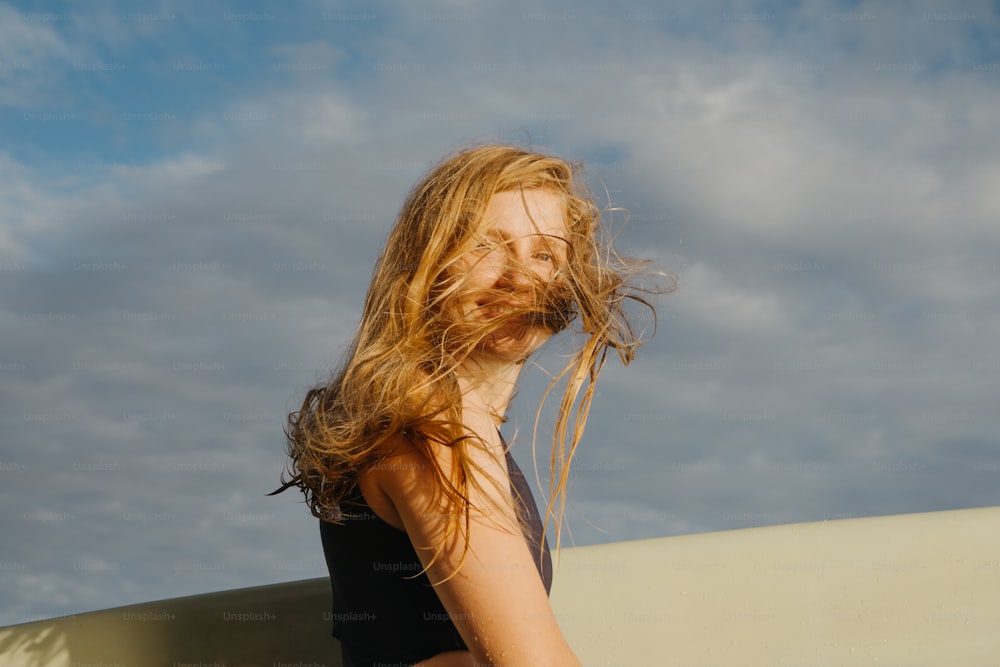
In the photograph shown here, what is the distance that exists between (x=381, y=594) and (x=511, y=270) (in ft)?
A: 1.34

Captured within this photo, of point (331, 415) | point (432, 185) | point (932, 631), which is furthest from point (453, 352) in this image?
point (932, 631)

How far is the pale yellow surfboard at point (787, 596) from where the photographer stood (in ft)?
6.93

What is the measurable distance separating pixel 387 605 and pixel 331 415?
234mm

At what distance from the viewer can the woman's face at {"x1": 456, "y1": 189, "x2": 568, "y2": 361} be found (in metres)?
1.04

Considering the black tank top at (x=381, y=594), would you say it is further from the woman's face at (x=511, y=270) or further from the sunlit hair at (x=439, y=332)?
the woman's face at (x=511, y=270)

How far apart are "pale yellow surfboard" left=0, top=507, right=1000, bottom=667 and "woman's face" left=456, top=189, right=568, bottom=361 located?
45.4 inches

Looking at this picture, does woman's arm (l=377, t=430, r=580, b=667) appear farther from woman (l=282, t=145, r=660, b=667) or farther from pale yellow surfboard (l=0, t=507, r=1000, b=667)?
pale yellow surfboard (l=0, t=507, r=1000, b=667)

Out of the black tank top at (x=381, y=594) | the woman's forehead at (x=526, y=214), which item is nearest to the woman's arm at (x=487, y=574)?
the black tank top at (x=381, y=594)

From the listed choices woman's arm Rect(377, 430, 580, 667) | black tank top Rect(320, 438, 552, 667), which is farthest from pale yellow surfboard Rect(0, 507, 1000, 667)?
woman's arm Rect(377, 430, 580, 667)

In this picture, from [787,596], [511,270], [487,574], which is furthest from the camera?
[787,596]

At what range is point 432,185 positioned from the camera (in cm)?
119

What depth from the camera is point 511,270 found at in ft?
3.48

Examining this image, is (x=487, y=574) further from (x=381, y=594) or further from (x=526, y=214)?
(x=526, y=214)

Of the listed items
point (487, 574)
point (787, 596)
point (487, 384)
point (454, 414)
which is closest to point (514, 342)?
point (487, 384)
